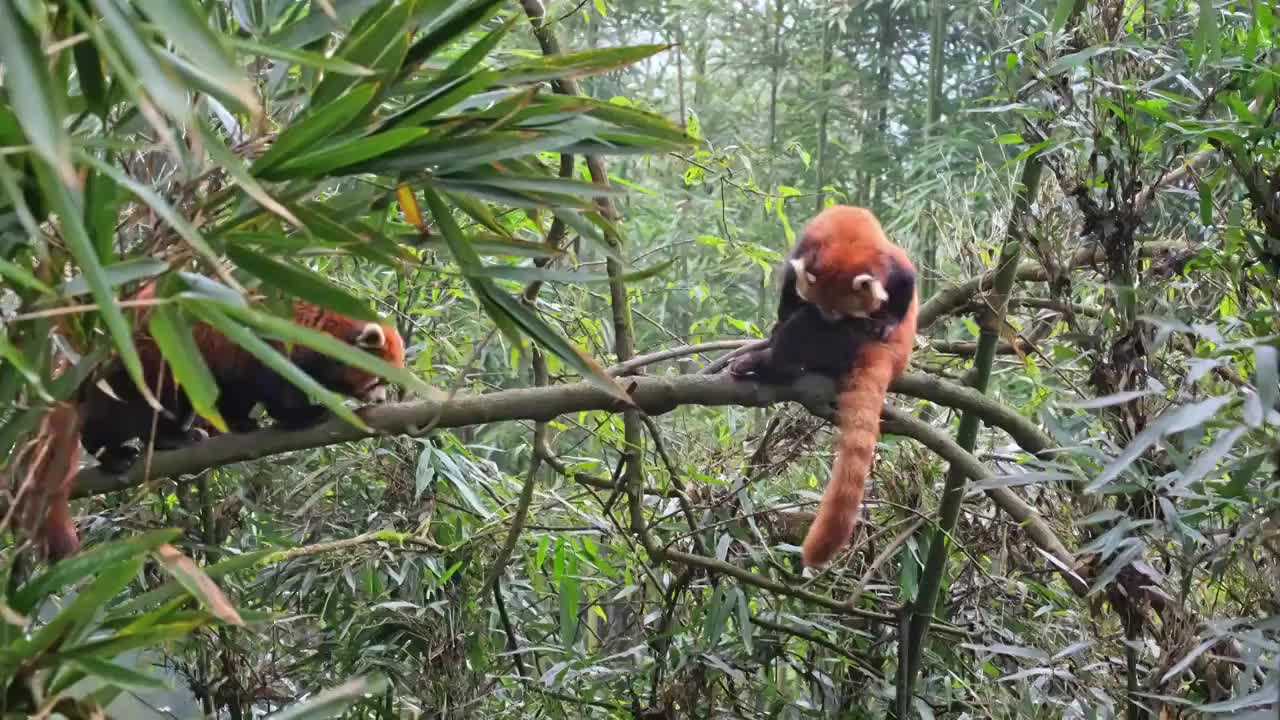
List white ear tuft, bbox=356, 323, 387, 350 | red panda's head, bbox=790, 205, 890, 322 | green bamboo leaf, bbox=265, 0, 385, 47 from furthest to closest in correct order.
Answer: red panda's head, bbox=790, 205, 890, 322 → white ear tuft, bbox=356, 323, 387, 350 → green bamboo leaf, bbox=265, 0, 385, 47

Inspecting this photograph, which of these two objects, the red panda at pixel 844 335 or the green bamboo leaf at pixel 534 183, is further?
the red panda at pixel 844 335

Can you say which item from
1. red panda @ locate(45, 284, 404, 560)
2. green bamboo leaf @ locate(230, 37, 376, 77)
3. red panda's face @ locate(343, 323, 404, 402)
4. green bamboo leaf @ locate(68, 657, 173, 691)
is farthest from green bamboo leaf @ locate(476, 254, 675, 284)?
red panda's face @ locate(343, 323, 404, 402)

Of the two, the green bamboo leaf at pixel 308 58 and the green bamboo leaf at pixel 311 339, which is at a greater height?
the green bamboo leaf at pixel 308 58

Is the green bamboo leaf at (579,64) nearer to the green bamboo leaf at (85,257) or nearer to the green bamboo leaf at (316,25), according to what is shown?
the green bamboo leaf at (316,25)

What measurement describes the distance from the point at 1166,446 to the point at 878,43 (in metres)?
3.42

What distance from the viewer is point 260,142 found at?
57.4 inches

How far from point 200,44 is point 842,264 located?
208 cm

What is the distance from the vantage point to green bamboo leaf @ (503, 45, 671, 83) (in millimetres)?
1547

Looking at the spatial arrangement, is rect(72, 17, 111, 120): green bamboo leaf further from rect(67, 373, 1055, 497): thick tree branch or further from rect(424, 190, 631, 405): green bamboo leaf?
rect(67, 373, 1055, 497): thick tree branch

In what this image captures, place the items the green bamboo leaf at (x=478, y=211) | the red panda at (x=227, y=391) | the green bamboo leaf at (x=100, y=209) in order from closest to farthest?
the green bamboo leaf at (x=100, y=209), the green bamboo leaf at (x=478, y=211), the red panda at (x=227, y=391)

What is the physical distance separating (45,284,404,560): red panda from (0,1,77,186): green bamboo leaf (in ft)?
3.64

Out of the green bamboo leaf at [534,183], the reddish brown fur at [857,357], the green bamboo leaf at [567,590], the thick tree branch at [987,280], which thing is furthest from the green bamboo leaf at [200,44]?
the green bamboo leaf at [567,590]

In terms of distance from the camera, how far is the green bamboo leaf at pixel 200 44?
95cm

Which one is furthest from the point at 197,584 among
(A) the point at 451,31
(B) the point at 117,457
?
(B) the point at 117,457
